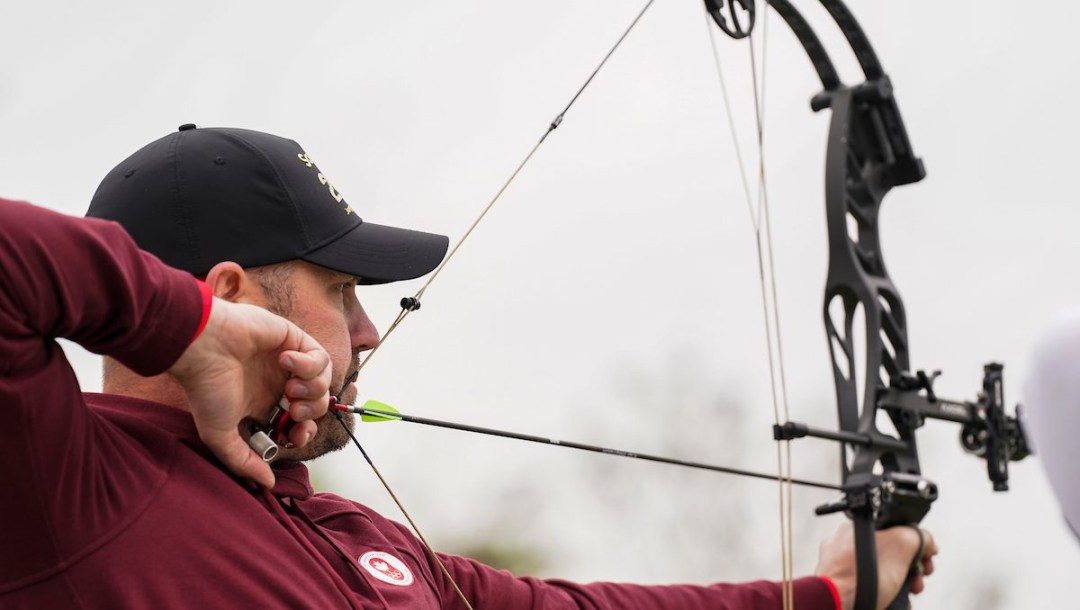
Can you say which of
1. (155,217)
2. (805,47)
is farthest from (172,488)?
(805,47)

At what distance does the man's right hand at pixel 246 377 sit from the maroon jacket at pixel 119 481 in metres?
0.05

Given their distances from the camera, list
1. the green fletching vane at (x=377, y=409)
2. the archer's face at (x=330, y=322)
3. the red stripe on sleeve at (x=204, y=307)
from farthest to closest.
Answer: the green fletching vane at (x=377, y=409) < the archer's face at (x=330, y=322) < the red stripe on sleeve at (x=204, y=307)

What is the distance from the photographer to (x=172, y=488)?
72.4 inches

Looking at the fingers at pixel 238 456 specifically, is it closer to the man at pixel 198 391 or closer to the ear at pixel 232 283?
the man at pixel 198 391

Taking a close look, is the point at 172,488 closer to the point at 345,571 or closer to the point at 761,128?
the point at 345,571

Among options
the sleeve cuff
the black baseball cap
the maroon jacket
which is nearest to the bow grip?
the maroon jacket

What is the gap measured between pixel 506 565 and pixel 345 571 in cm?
684

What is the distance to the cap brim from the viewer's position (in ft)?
7.11

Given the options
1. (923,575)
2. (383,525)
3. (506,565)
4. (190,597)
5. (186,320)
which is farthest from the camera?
(506,565)

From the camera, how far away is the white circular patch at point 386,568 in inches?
86.7

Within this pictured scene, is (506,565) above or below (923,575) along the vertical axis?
below

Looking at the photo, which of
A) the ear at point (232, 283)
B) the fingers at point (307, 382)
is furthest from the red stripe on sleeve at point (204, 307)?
the ear at point (232, 283)

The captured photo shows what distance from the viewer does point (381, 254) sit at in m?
2.25

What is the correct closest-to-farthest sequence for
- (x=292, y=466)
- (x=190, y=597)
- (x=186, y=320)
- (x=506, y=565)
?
(x=186, y=320) < (x=190, y=597) < (x=292, y=466) < (x=506, y=565)
